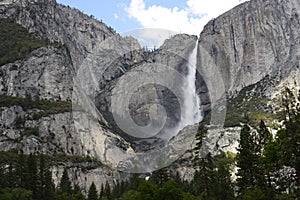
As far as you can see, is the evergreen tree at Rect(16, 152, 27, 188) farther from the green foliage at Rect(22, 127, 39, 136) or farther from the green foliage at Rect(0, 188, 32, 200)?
the green foliage at Rect(22, 127, 39, 136)

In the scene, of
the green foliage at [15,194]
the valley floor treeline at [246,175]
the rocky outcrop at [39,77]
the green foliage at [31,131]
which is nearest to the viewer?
the valley floor treeline at [246,175]

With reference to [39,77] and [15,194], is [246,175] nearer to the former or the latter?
[15,194]

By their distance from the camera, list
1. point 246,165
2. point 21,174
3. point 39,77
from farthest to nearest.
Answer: point 39,77
point 21,174
point 246,165

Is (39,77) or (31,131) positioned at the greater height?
(39,77)

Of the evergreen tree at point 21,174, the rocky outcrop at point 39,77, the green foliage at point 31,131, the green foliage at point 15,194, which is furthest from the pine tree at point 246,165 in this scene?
the rocky outcrop at point 39,77

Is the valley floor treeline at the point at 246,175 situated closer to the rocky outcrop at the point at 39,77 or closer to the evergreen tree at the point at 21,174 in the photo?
the evergreen tree at the point at 21,174

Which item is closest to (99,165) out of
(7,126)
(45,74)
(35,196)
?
(7,126)

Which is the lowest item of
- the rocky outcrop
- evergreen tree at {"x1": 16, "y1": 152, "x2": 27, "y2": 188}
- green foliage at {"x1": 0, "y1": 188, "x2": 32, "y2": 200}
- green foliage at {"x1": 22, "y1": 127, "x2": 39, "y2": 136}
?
green foliage at {"x1": 0, "y1": 188, "x2": 32, "y2": 200}

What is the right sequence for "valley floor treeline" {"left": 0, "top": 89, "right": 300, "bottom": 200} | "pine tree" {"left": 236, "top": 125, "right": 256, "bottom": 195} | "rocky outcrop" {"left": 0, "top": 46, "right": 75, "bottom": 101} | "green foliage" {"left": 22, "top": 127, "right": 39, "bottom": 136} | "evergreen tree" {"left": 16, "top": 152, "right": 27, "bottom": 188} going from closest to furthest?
"valley floor treeline" {"left": 0, "top": 89, "right": 300, "bottom": 200} < "pine tree" {"left": 236, "top": 125, "right": 256, "bottom": 195} < "evergreen tree" {"left": 16, "top": 152, "right": 27, "bottom": 188} < "green foliage" {"left": 22, "top": 127, "right": 39, "bottom": 136} < "rocky outcrop" {"left": 0, "top": 46, "right": 75, "bottom": 101}

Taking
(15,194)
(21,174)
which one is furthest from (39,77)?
(15,194)

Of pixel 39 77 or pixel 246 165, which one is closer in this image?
pixel 246 165

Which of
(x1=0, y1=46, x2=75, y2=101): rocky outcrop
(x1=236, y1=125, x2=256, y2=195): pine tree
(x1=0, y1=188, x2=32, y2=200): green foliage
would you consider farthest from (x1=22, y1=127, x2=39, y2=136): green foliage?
(x1=236, y1=125, x2=256, y2=195): pine tree

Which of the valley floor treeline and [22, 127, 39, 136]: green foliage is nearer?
the valley floor treeline
